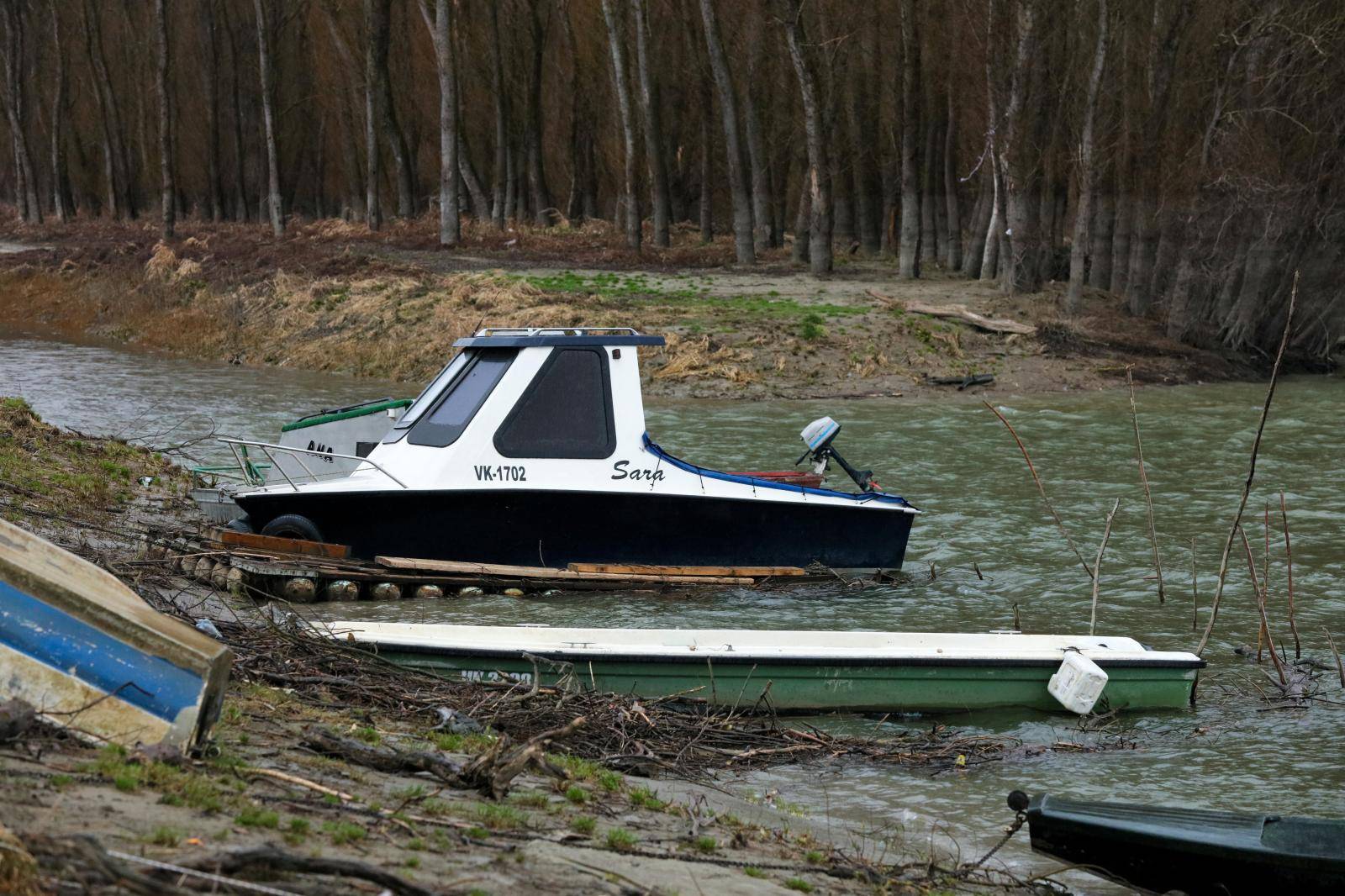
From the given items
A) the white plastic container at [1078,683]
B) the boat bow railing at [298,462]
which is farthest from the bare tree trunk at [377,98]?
the white plastic container at [1078,683]

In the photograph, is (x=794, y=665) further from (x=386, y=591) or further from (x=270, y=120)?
(x=270, y=120)

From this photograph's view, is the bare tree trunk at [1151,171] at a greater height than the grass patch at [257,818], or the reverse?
the bare tree trunk at [1151,171]

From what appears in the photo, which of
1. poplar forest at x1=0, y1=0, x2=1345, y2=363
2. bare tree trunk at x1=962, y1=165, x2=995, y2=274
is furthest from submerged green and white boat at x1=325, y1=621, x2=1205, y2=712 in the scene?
bare tree trunk at x1=962, y1=165, x2=995, y2=274

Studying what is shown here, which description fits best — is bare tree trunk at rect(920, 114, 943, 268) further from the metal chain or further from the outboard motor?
the metal chain

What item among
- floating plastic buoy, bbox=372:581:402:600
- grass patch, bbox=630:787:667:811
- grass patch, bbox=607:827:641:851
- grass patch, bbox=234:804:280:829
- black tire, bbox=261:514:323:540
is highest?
grass patch, bbox=234:804:280:829

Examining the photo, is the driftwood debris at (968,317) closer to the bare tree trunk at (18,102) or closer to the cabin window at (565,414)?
the cabin window at (565,414)

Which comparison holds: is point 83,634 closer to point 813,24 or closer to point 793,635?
point 793,635

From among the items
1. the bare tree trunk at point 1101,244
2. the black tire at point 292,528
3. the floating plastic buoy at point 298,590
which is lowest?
the floating plastic buoy at point 298,590

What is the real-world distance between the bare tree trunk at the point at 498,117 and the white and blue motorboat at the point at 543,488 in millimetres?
33786

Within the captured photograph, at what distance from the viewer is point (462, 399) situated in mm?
12109

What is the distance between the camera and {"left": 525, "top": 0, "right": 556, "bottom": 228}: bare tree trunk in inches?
1722

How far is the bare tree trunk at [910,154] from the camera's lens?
113ft

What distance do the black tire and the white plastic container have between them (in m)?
6.06

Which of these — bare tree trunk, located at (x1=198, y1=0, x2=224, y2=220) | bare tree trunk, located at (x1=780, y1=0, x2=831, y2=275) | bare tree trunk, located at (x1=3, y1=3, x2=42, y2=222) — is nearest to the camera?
bare tree trunk, located at (x1=780, y1=0, x2=831, y2=275)
